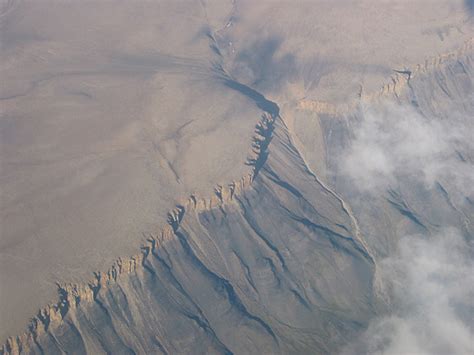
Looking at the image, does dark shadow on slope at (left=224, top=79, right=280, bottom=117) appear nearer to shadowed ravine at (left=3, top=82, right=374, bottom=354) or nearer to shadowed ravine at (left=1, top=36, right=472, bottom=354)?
shadowed ravine at (left=1, top=36, right=472, bottom=354)

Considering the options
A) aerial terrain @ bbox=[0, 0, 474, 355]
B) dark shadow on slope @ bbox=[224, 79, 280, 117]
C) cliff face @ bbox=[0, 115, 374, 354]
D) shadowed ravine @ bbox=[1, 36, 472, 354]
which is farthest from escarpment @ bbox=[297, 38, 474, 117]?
cliff face @ bbox=[0, 115, 374, 354]

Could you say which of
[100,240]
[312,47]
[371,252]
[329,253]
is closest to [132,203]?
[100,240]

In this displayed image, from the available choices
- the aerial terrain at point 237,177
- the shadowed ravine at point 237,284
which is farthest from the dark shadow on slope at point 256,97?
the shadowed ravine at point 237,284

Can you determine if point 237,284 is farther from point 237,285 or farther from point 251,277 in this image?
point 251,277

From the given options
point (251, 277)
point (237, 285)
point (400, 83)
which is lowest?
point (237, 285)

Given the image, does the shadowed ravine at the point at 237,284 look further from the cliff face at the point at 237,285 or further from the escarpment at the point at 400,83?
the escarpment at the point at 400,83

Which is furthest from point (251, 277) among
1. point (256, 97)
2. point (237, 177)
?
point (256, 97)

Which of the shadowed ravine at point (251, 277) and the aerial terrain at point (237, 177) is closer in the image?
the shadowed ravine at point (251, 277)

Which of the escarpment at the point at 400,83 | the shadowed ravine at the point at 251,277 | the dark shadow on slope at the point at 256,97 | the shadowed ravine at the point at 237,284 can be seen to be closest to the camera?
the shadowed ravine at the point at 237,284

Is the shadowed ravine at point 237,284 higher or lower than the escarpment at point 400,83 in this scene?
lower
